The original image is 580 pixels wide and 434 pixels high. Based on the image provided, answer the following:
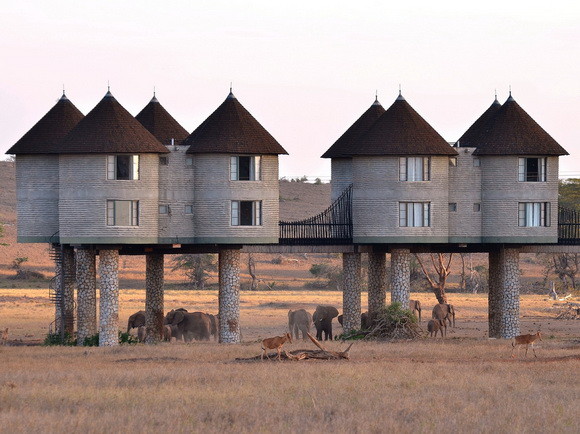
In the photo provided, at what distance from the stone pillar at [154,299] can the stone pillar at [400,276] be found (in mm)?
11206

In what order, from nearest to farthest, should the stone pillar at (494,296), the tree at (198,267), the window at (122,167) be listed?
the window at (122,167)
the stone pillar at (494,296)
the tree at (198,267)

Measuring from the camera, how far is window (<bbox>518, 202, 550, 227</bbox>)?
187ft

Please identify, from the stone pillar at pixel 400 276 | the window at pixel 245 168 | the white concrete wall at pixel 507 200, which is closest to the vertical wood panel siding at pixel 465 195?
the white concrete wall at pixel 507 200

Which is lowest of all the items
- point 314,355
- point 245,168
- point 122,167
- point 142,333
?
point 142,333

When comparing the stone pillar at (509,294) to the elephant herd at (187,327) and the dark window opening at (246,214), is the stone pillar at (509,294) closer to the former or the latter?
the dark window opening at (246,214)

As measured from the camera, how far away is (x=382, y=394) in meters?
34.4

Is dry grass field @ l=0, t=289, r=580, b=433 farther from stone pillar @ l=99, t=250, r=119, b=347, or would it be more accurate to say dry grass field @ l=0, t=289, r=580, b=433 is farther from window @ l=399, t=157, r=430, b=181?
window @ l=399, t=157, r=430, b=181

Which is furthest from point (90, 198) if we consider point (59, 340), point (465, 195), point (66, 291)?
point (465, 195)

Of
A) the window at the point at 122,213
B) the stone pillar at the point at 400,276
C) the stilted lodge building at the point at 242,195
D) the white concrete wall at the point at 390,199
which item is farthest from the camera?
the stone pillar at the point at 400,276

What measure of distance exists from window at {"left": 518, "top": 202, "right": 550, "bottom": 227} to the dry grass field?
5.39 m

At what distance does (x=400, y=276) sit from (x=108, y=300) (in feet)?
44.1

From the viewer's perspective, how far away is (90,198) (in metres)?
51.8

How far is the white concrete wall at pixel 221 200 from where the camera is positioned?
53.5 m

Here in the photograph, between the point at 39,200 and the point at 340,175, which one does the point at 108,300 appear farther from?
the point at 340,175
